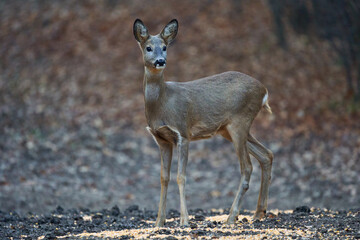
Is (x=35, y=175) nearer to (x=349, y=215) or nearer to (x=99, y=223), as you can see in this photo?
(x=99, y=223)

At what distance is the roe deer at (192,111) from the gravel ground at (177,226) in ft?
1.21

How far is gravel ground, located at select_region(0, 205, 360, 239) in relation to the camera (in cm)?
637

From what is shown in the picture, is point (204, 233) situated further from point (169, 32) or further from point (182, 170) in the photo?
point (169, 32)

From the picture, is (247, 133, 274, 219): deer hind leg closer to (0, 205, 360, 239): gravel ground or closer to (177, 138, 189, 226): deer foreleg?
(0, 205, 360, 239): gravel ground

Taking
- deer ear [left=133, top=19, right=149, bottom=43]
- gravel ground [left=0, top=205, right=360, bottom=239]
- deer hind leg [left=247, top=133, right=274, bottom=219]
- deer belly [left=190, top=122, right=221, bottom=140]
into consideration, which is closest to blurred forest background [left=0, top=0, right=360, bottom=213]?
gravel ground [left=0, top=205, right=360, bottom=239]

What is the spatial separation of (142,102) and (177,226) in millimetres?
7982

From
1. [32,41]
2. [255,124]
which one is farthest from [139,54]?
[255,124]

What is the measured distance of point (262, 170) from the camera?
7.86 meters

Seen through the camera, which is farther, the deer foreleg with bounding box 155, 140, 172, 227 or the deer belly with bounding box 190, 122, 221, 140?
the deer belly with bounding box 190, 122, 221, 140

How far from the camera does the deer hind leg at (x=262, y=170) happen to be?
307 inches

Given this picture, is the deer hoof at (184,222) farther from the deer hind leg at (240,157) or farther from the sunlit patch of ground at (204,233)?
the deer hind leg at (240,157)

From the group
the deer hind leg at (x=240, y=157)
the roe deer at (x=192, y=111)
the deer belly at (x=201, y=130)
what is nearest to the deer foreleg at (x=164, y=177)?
the roe deer at (x=192, y=111)

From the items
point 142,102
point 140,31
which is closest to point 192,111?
point 140,31

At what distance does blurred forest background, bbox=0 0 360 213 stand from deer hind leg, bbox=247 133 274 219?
3.06 m
